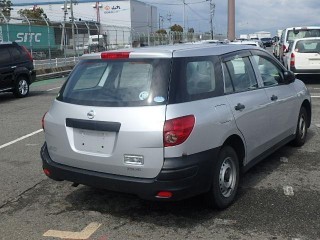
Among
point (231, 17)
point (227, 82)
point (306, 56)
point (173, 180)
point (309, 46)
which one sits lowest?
point (173, 180)

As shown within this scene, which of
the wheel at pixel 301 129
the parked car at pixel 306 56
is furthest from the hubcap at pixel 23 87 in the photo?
the wheel at pixel 301 129

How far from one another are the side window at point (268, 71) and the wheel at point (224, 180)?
1381mm

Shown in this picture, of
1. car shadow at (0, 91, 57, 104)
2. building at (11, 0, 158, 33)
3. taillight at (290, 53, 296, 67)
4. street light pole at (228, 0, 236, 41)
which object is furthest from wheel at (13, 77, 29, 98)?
building at (11, 0, 158, 33)

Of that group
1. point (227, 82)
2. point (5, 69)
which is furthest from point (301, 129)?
point (5, 69)

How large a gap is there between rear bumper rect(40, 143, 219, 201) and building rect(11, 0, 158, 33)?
287 feet

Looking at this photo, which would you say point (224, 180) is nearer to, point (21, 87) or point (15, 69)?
point (15, 69)

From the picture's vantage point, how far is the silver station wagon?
12.5ft

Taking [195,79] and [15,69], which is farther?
[15,69]

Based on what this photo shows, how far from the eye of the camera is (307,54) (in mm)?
15148

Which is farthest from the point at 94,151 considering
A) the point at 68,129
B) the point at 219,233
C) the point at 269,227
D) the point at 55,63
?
the point at 55,63

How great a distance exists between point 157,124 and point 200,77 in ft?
2.62

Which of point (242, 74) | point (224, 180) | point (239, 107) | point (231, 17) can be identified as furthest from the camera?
point (231, 17)

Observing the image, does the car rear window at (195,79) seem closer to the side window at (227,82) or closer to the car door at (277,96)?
the side window at (227,82)

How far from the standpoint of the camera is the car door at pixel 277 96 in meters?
5.39
